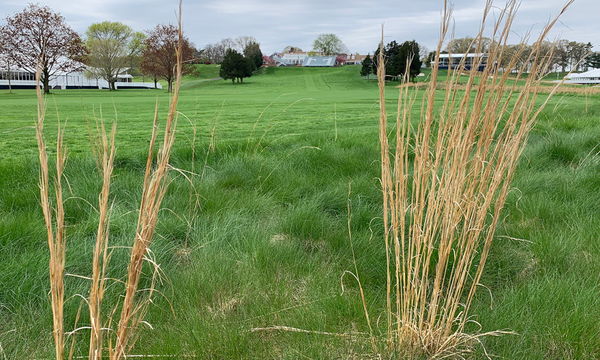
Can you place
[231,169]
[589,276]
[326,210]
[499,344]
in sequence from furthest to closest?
1. [231,169]
2. [326,210]
3. [589,276]
4. [499,344]

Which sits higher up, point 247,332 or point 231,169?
point 231,169

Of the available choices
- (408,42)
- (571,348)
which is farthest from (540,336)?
(408,42)

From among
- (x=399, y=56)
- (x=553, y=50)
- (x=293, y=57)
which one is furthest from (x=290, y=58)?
(x=553, y=50)

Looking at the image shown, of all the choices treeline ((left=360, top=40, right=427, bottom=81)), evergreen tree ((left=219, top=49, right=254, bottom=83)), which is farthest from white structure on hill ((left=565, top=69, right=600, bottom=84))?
evergreen tree ((left=219, top=49, right=254, bottom=83))

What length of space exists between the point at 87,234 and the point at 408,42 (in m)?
2.18

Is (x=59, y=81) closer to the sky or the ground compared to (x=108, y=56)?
closer to the ground

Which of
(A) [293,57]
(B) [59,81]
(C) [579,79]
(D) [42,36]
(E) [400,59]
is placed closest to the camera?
(E) [400,59]

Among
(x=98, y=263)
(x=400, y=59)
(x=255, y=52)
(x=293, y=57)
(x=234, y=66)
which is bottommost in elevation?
(x=98, y=263)

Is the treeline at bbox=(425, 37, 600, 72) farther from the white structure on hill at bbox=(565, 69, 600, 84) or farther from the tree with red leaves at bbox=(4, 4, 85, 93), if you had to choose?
the tree with red leaves at bbox=(4, 4, 85, 93)

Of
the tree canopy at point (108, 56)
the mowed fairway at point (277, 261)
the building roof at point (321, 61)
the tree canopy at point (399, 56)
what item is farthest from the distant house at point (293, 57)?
the tree canopy at point (399, 56)

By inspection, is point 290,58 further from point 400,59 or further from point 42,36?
point 400,59

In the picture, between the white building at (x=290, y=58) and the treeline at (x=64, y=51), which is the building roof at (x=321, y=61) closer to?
the white building at (x=290, y=58)

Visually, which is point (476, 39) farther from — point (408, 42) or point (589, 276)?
point (589, 276)

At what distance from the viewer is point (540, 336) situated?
6.18ft
